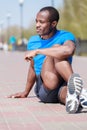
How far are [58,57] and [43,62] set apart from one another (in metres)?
0.43

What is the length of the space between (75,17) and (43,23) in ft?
167

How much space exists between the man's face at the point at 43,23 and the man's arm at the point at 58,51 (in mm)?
395

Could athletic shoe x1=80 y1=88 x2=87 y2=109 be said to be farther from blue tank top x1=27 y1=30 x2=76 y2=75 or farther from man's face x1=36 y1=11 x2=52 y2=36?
man's face x1=36 y1=11 x2=52 y2=36

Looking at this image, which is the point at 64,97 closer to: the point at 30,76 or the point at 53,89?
the point at 53,89

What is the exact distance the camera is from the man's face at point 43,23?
21.3 ft

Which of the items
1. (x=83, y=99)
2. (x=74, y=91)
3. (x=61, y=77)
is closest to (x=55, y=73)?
(x=61, y=77)

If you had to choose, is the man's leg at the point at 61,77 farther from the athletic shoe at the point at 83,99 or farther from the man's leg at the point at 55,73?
the athletic shoe at the point at 83,99

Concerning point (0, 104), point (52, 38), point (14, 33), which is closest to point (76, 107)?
point (52, 38)

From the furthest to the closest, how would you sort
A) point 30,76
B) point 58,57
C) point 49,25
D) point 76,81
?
point 30,76 < point 49,25 < point 58,57 < point 76,81

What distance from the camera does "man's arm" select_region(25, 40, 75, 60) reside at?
6082mm

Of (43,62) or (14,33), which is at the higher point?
(43,62)

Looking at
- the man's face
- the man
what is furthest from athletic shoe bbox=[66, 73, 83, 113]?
the man's face

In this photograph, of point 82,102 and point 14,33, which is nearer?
point 82,102

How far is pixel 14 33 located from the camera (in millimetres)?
126188
